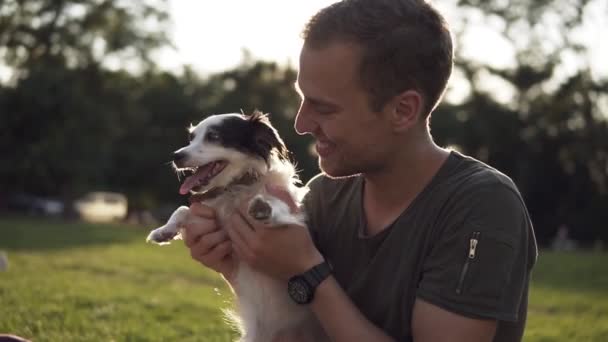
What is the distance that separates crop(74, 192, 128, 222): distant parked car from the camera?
5550cm

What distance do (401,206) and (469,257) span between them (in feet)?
1.61

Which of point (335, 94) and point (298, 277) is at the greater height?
point (335, 94)

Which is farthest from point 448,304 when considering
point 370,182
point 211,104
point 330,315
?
point 211,104

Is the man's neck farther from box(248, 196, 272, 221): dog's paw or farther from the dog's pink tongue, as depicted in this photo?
the dog's pink tongue

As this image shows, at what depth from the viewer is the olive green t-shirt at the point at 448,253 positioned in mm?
2234

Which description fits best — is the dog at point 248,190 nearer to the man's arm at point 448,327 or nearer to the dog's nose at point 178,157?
the dog's nose at point 178,157

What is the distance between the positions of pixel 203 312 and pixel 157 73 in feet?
108

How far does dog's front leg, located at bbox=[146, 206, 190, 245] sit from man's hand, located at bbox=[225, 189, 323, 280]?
0.71m

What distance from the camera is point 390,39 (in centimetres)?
243

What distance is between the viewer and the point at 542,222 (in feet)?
123

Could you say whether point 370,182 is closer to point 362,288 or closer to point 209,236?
point 362,288

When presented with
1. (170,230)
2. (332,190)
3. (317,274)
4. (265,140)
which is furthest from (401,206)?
(265,140)

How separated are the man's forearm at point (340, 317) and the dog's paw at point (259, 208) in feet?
1.96

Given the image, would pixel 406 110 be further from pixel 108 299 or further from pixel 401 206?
pixel 108 299
